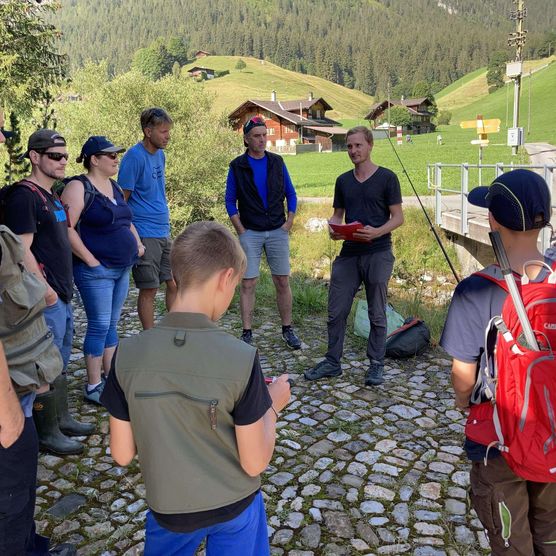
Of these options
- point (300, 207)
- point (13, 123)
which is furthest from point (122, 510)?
point (300, 207)

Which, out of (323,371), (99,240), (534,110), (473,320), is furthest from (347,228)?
(534,110)

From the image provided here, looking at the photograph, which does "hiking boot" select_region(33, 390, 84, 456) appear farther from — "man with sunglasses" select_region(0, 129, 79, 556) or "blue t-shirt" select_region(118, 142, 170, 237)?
"blue t-shirt" select_region(118, 142, 170, 237)

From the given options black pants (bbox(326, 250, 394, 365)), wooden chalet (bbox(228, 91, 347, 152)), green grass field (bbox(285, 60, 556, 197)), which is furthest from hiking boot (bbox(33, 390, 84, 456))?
wooden chalet (bbox(228, 91, 347, 152))

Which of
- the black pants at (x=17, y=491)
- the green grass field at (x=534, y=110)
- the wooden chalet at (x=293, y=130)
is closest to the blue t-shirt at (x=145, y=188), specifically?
the black pants at (x=17, y=491)

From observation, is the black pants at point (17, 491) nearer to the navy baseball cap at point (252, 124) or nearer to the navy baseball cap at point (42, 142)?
the navy baseball cap at point (42, 142)

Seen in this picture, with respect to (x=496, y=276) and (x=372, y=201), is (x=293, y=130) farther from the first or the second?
(x=496, y=276)

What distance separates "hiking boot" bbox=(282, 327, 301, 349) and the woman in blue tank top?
2108 mm

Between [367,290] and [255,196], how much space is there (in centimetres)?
147

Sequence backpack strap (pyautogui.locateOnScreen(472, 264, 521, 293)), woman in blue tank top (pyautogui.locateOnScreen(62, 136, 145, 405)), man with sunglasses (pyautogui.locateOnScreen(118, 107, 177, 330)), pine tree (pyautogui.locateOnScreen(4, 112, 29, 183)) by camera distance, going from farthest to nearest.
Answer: pine tree (pyautogui.locateOnScreen(4, 112, 29, 183)) → man with sunglasses (pyautogui.locateOnScreen(118, 107, 177, 330)) → woman in blue tank top (pyautogui.locateOnScreen(62, 136, 145, 405)) → backpack strap (pyautogui.locateOnScreen(472, 264, 521, 293))

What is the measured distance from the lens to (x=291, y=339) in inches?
223

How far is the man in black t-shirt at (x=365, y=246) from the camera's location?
4.54 m

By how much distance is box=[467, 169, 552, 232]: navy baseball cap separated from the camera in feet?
6.17

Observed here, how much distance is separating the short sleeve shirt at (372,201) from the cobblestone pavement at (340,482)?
4.03 ft

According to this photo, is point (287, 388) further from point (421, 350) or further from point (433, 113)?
point (433, 113)
